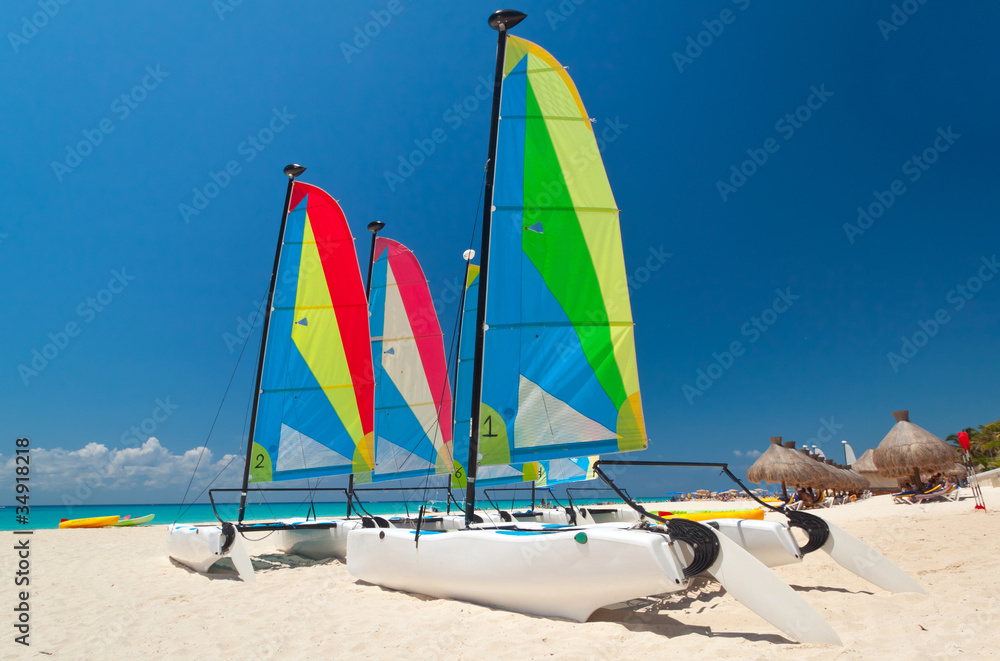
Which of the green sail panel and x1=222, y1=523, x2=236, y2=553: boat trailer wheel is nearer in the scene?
the green sail panel

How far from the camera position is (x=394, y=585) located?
6086 mm

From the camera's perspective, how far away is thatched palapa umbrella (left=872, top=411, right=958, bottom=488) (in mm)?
16969

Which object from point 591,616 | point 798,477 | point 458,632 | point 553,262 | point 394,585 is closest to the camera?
point 458,632

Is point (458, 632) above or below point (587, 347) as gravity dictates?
below

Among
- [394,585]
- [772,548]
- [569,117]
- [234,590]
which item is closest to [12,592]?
[234,590]

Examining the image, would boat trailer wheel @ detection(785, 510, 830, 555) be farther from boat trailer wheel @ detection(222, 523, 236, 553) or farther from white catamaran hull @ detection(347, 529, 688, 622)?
boat trailer wheel @ detection(222, 523, 236, 553)

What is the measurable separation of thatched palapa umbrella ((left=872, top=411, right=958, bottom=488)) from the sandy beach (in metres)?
12.0

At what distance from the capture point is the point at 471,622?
4.56 meters

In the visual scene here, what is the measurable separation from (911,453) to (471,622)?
18.4 meters

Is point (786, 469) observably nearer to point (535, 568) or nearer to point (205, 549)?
point (535, 568)

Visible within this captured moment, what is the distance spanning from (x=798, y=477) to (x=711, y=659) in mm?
17945

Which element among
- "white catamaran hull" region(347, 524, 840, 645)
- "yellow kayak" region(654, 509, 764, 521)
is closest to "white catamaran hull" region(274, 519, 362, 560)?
"white catamaran hull" region(347, 524, 840, 645)

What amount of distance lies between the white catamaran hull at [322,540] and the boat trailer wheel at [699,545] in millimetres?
6177

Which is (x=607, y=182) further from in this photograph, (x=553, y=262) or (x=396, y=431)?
(x=396, y=431)
